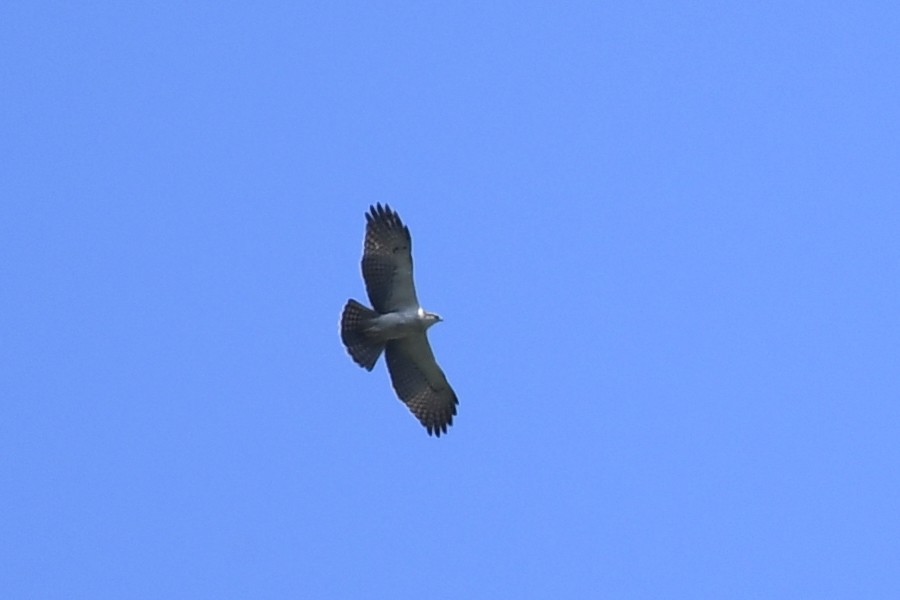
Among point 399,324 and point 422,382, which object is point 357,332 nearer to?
point 399,324

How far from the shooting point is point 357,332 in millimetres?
25859

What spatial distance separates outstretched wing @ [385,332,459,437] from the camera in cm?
2652

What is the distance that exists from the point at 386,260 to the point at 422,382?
2074mm

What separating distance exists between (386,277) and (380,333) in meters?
0.74

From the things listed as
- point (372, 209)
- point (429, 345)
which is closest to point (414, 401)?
point (429, 345)

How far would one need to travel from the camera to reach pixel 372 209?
26.0 m

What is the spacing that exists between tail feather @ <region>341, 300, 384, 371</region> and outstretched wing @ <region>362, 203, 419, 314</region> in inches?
10.0

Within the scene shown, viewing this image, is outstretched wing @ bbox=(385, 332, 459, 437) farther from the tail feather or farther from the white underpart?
the tail feather

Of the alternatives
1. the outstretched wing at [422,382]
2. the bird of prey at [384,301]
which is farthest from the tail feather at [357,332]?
the outstretched wing at [422,382]

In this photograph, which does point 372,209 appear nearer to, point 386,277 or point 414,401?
point 386,277

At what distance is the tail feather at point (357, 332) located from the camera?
84.6 ft

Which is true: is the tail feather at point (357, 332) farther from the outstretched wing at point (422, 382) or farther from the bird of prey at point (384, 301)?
the outstretched wing at point (422, 382)

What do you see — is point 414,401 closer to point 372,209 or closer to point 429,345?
point 429,345

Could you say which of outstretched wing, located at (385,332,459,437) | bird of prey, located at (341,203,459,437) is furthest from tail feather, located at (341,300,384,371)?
outstretched wing, located at (385,332,459,437)
